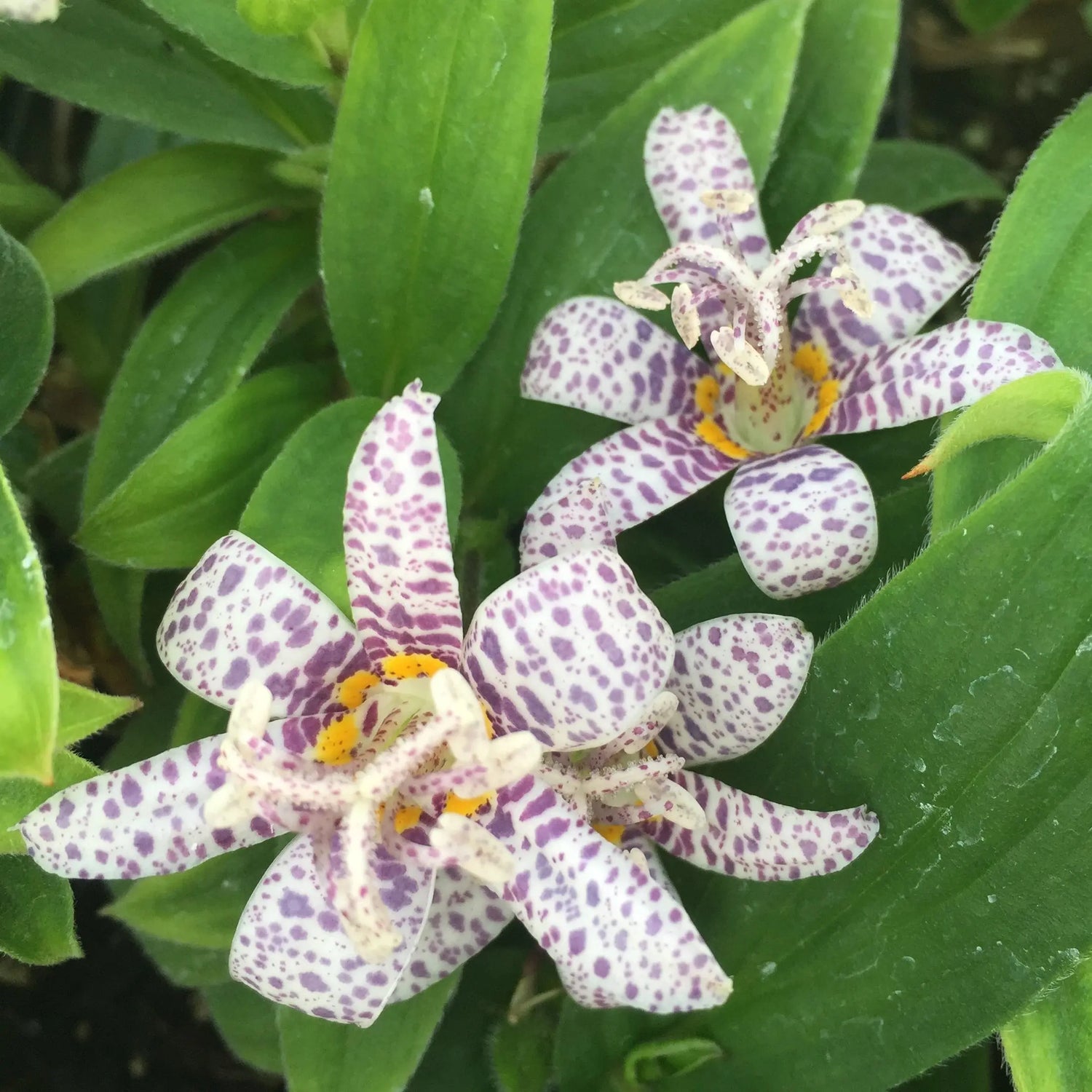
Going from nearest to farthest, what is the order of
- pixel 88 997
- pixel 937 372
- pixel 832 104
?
pixel 937 372, pixel 832 104, pixel 88 997

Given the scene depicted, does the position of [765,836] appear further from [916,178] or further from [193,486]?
[916,178]

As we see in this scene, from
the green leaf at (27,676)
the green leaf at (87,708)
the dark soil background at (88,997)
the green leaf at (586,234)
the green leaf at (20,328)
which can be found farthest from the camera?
the dark soil background at (88,997)

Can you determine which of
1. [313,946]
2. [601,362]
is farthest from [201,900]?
[601,362]

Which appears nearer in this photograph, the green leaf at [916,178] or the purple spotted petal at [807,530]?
the purple spotted petal at [807,530]

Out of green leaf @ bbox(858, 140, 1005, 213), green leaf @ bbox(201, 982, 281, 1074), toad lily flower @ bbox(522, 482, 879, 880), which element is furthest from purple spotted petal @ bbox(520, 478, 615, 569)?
green leaf @ bbox(858, 140, 1005, 213)

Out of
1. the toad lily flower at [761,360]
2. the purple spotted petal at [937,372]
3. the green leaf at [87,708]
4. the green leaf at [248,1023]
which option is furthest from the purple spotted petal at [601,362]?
the green leaf at [248,1023]

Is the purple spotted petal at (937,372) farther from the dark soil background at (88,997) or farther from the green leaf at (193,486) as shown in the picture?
the dark soil background at (88,997)

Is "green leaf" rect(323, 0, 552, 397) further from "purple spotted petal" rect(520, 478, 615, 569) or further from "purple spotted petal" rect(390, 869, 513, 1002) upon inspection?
"purple spotted petal" rect(390, 869, 513, 1002)
